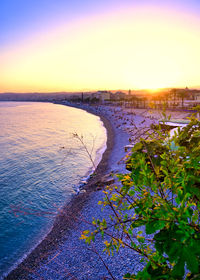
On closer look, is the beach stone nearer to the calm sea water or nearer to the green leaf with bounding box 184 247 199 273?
the calm sea water

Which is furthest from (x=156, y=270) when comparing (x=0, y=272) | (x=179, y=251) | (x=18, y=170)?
(x=18, y=170)

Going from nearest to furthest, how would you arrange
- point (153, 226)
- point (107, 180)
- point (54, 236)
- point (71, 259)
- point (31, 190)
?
point (153, 226) < point (71, 259) < point (54, 236) < point (107, 180) < point (31, 190)

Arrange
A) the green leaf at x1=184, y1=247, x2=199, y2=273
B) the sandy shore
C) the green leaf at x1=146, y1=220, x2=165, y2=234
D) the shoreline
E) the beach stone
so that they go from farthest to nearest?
1. the beach stone
2. the shoreline
3. the sandy shore
4. the green leaf at x1=146, y1=220, x2=165, y2=234
5. the green leaf at x1=184, y1=247, x2=199, y2=273

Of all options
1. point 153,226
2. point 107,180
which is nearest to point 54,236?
point 107,180

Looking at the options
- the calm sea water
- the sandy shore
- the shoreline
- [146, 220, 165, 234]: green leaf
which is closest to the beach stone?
the shoreline

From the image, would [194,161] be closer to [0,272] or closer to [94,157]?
[0,272]

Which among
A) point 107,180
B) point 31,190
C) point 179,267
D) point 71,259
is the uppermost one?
point 179,267

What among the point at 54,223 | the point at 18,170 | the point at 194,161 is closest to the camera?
the point at 194,161

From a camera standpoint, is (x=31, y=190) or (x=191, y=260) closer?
(x=191, y=260)

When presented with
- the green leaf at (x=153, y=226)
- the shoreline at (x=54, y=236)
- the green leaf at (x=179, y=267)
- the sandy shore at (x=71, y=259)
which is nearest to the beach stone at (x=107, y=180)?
the shoreline at (x=54, y=236)

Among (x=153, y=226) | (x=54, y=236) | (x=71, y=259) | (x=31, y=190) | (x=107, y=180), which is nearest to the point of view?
(x=153, y=226)

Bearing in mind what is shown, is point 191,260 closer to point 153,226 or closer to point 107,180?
point 153,226

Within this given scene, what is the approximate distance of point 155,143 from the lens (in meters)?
1.86

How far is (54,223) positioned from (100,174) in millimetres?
5396
